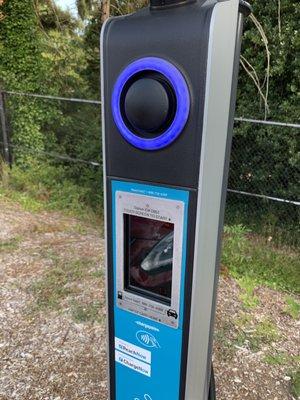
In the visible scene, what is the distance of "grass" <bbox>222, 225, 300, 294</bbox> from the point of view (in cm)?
344

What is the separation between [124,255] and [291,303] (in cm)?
204

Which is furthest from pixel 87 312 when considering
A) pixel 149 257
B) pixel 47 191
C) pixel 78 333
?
pixel 47 191

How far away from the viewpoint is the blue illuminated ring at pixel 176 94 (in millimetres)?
1234

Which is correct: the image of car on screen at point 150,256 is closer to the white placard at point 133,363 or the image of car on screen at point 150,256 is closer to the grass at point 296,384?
the white placard at point 133,363

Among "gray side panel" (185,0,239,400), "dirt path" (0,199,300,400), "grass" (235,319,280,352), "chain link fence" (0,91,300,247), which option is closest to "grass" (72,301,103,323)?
"dirt path" (0,199,300,400)

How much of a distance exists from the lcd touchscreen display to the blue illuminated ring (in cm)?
30

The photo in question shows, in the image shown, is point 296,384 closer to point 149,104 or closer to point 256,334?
point 256,334

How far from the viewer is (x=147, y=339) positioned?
1.57 m

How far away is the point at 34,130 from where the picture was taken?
21.0 ft

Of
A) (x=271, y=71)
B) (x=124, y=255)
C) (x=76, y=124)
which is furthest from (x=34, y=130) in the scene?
(x=124, y=255)

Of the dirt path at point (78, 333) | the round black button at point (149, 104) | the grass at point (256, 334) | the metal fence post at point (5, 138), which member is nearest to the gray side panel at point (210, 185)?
the round black button at point (149, 104)

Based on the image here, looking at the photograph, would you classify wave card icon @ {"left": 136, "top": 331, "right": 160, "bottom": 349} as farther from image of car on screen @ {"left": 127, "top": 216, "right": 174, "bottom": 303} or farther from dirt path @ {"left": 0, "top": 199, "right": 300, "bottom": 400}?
dirt path @ {"left": 0, "top": 199, "right": 300, "bottom": 400}

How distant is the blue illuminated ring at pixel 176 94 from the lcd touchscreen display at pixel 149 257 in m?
0.30

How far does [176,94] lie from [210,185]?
1.02 ft
